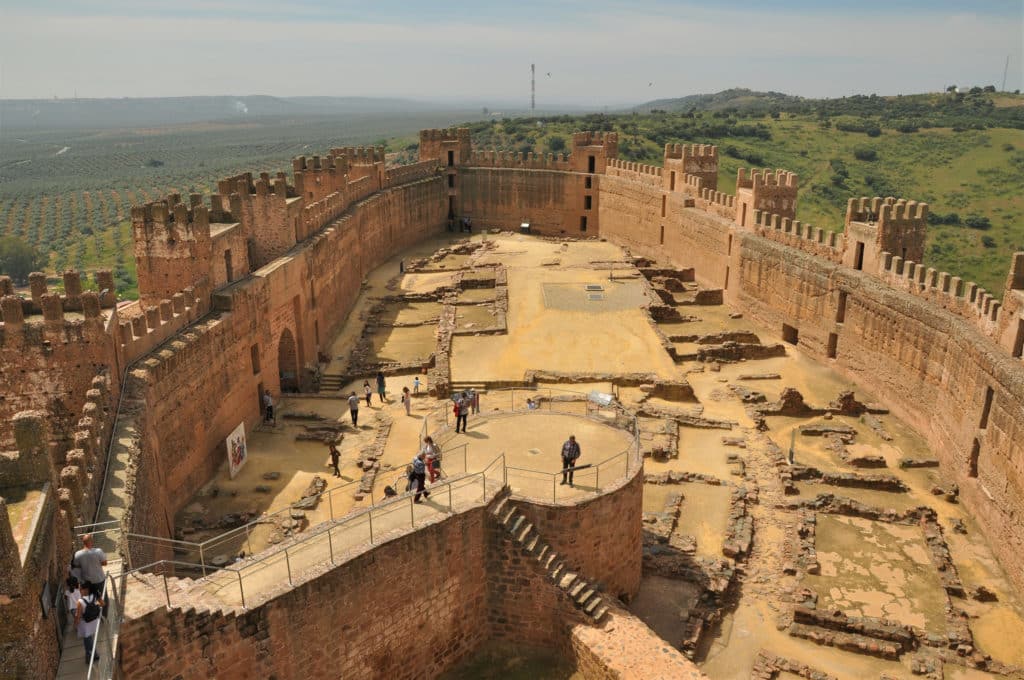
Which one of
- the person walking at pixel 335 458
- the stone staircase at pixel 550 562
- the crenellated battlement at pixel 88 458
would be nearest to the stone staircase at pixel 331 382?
the person walking at pixel 335 458

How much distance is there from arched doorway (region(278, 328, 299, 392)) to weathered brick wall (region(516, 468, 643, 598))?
1387cm

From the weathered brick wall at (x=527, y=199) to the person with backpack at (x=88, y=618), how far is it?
40766mm

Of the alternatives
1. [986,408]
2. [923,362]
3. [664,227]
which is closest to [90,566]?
[986,408]

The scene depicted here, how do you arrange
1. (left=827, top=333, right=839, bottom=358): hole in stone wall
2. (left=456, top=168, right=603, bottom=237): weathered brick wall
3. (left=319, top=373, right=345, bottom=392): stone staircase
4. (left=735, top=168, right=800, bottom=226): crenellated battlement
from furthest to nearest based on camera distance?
(left=456, top=168, right=603, bottom=237): weathered brick wall < (left=735, top=168, right=800, bottom=226): crenellated battlement < (left=827, top=333, right=839, bottom=358): hole in stone wall < (left=319, top=373, right=345, bottom=392): stone staircase

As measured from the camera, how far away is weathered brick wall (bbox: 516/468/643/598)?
14352 mm

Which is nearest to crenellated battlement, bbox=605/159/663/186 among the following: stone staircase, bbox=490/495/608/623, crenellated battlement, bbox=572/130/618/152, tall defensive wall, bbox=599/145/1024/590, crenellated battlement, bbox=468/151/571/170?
crenellated battlement, bbox=572/130/618/152

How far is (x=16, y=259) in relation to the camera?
59719 mm

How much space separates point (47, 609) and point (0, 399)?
321 inches

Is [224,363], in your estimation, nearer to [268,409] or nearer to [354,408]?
[268,409]

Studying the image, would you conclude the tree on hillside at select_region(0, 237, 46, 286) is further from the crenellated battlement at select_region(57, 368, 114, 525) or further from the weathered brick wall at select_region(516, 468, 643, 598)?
the weathered brick wall at select_region(516, 468, 643, 598)

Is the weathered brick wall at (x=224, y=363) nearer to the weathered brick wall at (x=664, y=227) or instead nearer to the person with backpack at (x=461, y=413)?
the person with backpack at (x=461, y=413)

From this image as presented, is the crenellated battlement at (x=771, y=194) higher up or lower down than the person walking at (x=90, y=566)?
higher up

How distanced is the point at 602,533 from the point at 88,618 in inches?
329

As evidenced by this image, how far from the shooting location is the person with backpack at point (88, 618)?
9.58 metres
